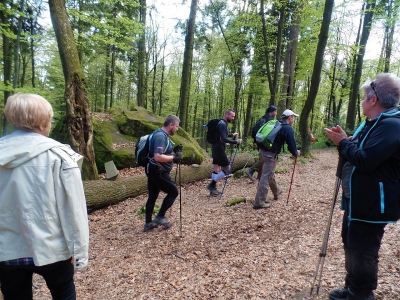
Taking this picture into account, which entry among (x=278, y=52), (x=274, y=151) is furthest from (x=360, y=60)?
(x=274, y=151)

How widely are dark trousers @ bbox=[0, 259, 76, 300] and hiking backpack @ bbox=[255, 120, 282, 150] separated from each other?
14.1ft

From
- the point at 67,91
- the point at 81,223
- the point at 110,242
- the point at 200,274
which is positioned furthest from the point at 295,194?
the point at 67,91

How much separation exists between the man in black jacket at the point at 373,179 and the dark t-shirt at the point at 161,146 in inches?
113

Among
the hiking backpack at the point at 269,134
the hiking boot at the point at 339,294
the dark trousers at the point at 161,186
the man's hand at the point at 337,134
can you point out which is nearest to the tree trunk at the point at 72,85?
the dark trousers at the point at 161,186

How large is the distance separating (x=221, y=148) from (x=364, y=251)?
17.1 ft

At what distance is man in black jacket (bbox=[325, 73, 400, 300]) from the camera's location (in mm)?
2037

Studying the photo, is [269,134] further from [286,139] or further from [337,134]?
[337,134]

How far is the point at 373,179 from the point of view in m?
2.11

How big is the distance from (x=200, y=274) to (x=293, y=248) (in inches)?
56.7

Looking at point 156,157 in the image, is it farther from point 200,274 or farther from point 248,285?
point 248,285

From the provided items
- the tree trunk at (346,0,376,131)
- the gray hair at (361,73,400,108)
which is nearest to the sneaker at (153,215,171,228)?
the gray hair at (361,73,400,108)

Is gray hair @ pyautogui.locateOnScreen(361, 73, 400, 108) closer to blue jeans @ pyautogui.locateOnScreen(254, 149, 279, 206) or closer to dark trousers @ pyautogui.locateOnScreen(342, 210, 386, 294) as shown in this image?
dark trousers @ pyautogui.locateOnScreen(342, 210, 386, 294)

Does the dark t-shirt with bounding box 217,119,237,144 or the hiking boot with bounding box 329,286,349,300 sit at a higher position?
the dark t-shirt with bounding box 217,119,237,144

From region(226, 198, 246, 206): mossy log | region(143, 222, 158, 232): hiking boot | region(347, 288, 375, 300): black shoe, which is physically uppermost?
region(347, 288, 375, 300): black shoe
